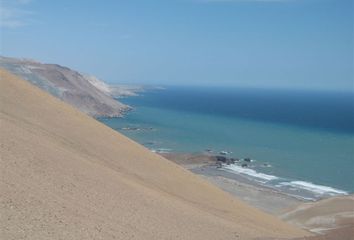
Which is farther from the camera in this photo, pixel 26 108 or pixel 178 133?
pixel 178 133

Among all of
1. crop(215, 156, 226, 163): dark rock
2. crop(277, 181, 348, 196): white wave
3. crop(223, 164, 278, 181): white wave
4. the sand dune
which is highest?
crop(215, 156, 226, 163): dark rock

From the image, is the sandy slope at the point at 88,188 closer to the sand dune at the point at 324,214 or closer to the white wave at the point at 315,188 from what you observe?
the sand dune at the point at 324,214

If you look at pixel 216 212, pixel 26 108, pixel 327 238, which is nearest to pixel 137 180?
pixel 216 212

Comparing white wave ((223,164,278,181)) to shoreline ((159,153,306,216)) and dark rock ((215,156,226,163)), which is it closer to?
dark rock ((215,156,226,163))

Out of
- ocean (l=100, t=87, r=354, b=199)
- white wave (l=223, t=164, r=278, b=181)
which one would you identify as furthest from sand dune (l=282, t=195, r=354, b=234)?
white wave (l=223, t=164, r=278, b=181)

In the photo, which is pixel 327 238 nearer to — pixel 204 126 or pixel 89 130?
pixel 89 130
